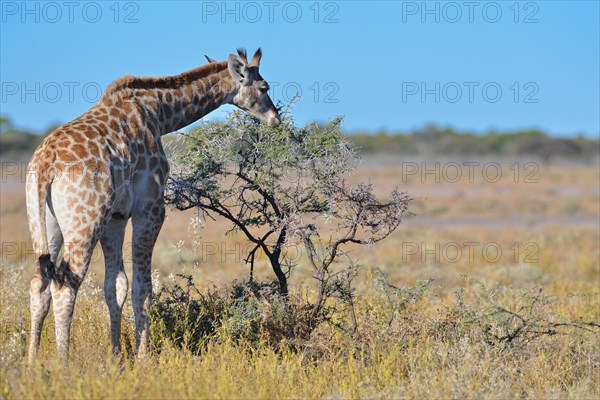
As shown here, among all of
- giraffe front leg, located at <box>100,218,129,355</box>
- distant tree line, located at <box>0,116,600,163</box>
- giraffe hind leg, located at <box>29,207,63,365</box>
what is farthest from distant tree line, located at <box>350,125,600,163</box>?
giraffe hind leg, located at <box>29,207,63,365</box>

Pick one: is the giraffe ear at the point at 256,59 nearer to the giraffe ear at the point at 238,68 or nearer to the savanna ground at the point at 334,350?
the giraffe ear at the point at 238,68

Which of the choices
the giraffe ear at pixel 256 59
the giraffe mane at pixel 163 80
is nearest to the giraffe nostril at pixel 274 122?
the giraffe ear at pixel 256 59

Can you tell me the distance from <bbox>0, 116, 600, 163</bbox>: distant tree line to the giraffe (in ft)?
196

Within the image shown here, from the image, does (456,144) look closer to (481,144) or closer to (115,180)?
(481,144)

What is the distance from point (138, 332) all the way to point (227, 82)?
2.81 m

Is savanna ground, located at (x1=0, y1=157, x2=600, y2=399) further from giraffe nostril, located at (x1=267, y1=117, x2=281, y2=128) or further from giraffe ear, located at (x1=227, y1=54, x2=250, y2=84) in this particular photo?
giraffe ear, located at (x1=227, y1=54, x2=250, y2=84)

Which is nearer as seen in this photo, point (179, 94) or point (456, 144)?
point (179, 94)

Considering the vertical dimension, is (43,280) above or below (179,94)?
below

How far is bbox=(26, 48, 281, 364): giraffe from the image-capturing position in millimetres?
7410

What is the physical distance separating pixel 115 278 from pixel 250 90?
2.46 metres

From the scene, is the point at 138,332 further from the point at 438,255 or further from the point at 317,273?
the point at 438,255

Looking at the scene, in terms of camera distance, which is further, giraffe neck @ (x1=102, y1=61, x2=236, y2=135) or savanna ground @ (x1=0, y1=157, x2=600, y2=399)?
giraffe neck @ (x1=102, y1=61, x2=236, y2=135)

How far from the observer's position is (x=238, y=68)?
9406 millimetres

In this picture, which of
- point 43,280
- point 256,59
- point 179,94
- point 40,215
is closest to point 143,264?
point 43,280
